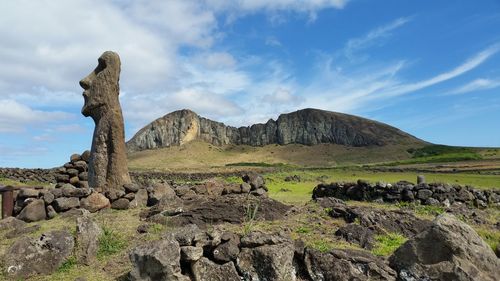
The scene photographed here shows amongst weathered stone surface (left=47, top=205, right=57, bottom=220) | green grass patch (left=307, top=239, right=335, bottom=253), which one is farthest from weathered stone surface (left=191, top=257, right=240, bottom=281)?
weathered stone surface (left=47, top=205, right=57, bottom=220)

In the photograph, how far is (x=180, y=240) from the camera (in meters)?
9.05

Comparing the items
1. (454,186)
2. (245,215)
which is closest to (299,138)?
(454,186)

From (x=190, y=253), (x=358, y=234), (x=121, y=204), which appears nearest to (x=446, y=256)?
(x=358, y=234)

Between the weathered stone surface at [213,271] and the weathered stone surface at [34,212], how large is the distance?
23.9 ft

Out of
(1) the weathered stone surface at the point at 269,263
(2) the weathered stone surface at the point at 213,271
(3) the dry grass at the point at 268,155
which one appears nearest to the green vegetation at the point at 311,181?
(1) the weathered stone surface at the point at 269,263

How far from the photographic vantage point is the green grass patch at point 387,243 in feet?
33.6

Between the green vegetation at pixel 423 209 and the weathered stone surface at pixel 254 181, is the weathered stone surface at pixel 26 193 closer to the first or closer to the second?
the weathered stone surface at pixel 254 181

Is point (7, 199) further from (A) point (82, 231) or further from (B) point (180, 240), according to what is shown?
(B) point (180, 240)

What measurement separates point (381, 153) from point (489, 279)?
4403 inches

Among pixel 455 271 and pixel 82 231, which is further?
pixel 82 231

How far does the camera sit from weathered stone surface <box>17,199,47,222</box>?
541 inches

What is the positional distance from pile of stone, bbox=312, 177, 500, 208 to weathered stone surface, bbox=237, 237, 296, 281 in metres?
13.7

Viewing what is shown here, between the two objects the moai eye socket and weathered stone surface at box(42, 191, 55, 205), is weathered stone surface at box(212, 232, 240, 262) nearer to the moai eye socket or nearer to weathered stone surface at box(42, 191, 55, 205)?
weathered stone surface at box(42, 191, 55, 205)

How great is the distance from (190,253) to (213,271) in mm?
595
